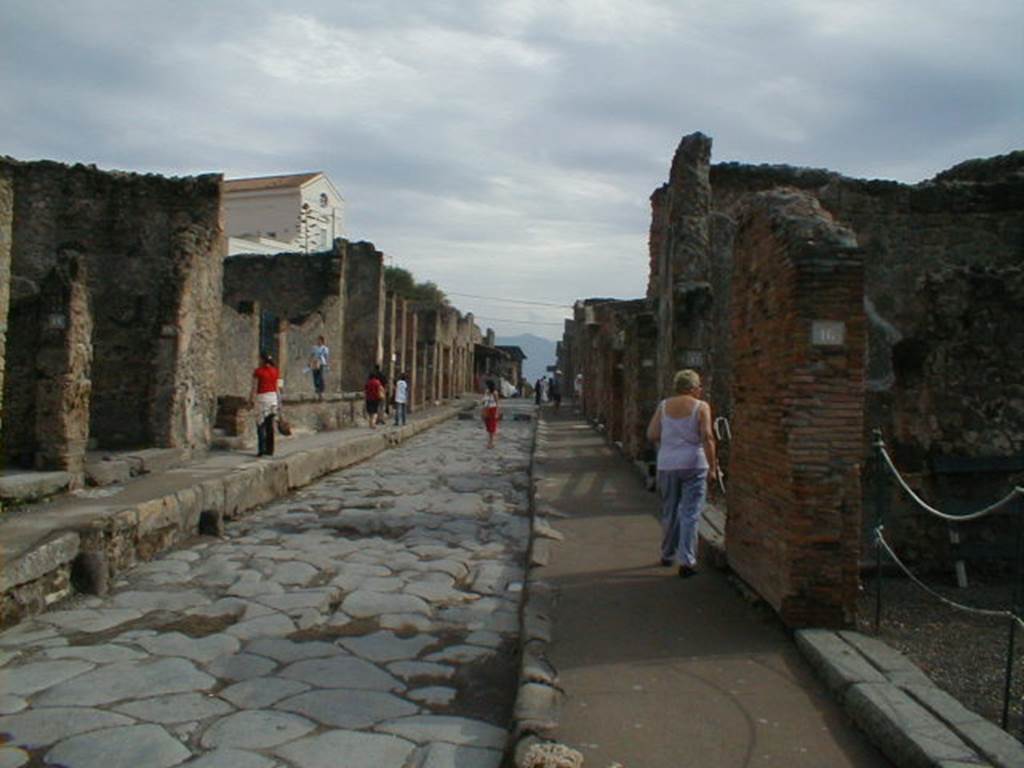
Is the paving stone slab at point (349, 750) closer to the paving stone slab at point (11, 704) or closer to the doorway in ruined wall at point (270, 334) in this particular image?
the paving stone slab at point (11, 704)

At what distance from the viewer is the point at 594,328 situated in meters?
26.9

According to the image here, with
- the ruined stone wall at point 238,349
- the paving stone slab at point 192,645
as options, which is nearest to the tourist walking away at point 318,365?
the ruined stone wall at point 238,349

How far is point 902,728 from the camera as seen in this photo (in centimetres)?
333

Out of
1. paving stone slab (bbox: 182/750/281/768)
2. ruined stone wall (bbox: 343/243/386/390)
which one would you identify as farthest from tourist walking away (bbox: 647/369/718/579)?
ruined stone wall (bbox: 343/243/386/390)

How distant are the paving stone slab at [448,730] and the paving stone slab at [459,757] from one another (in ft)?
0.17

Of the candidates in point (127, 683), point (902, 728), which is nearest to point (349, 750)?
point (127, 683)

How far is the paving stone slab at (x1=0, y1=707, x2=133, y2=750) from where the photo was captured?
3.58 meters

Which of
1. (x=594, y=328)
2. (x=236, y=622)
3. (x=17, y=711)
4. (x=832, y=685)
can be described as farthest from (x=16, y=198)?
(x=594, y=328)

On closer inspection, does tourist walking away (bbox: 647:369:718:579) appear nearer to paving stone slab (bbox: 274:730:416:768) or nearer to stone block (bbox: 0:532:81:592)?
paving stone slab (bbox: 274:730:416:768)

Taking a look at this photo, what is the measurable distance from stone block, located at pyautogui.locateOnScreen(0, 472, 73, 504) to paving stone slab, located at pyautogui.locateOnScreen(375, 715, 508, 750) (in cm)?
505

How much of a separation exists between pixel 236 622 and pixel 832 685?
10.7 ft

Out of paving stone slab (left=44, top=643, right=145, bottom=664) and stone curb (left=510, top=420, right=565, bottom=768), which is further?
paving stone slab (left=44, top=643, right=145, bottom=664)

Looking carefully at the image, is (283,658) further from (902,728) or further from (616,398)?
(616,398)

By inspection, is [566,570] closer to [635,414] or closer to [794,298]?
[794,298]
